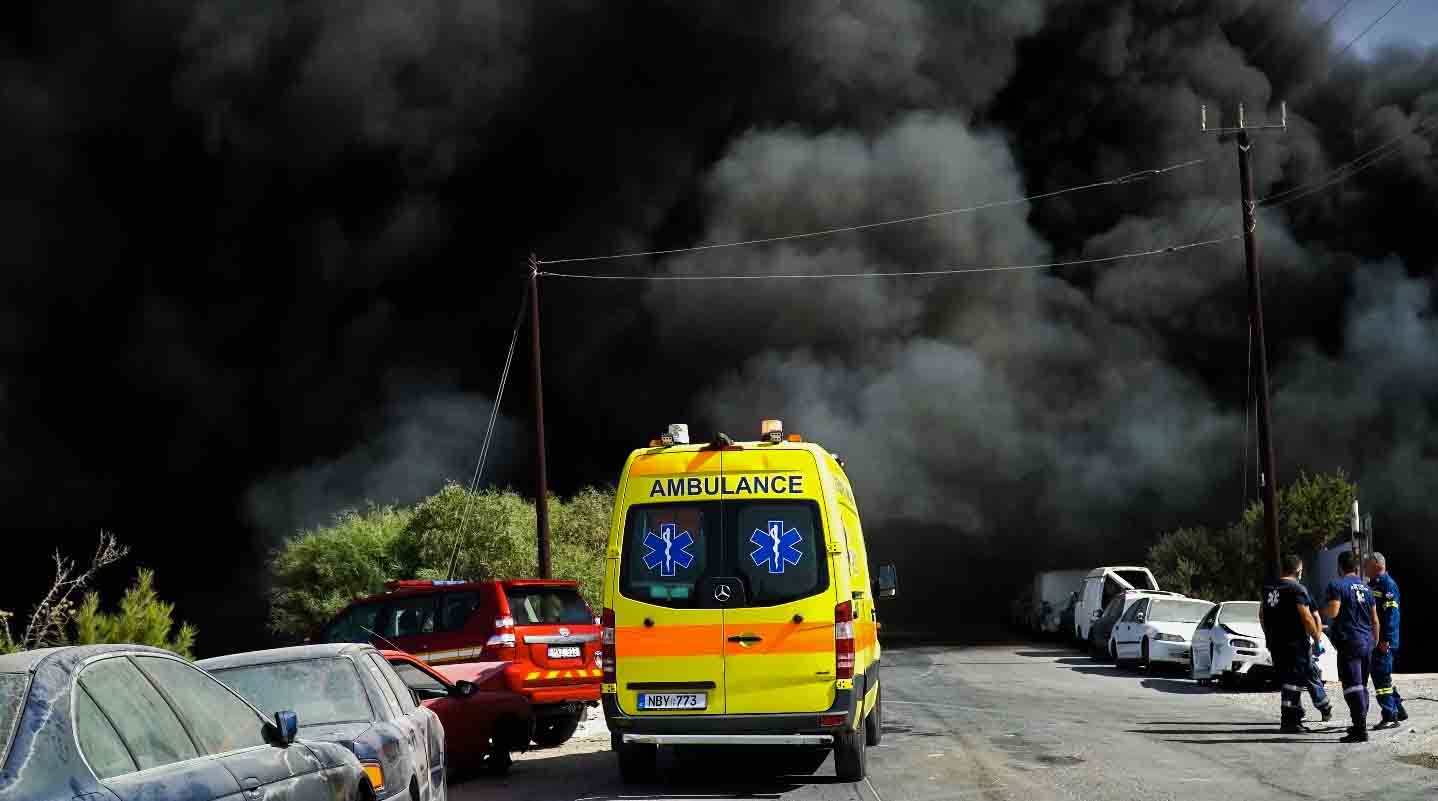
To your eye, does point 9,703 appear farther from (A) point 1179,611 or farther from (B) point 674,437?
(A) point 1179,611

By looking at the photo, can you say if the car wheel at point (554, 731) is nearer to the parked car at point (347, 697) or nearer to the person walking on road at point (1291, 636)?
the parked car at point (347, 697)

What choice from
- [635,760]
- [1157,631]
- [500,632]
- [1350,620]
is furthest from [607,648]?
[1157,631]

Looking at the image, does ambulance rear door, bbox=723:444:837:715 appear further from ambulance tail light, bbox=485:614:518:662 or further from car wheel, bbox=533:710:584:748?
car wheel, bbox=533:710:584:748

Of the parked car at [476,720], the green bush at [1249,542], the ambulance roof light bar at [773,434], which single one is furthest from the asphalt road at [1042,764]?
the green bush at [1249,542]

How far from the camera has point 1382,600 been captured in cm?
1392

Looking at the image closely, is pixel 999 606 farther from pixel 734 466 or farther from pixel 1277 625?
pixel 734 466

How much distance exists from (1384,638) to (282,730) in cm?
1135

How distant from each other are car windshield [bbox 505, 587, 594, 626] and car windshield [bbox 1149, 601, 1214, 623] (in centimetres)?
1400

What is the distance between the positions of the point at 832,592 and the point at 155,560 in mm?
50793

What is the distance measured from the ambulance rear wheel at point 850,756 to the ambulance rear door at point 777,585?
343 millimetres

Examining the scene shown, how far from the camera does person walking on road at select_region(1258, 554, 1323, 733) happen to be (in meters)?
14.1

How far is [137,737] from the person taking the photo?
4762 mm

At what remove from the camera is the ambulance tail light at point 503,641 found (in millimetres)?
13633

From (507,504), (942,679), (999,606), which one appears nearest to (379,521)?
(507,504)
